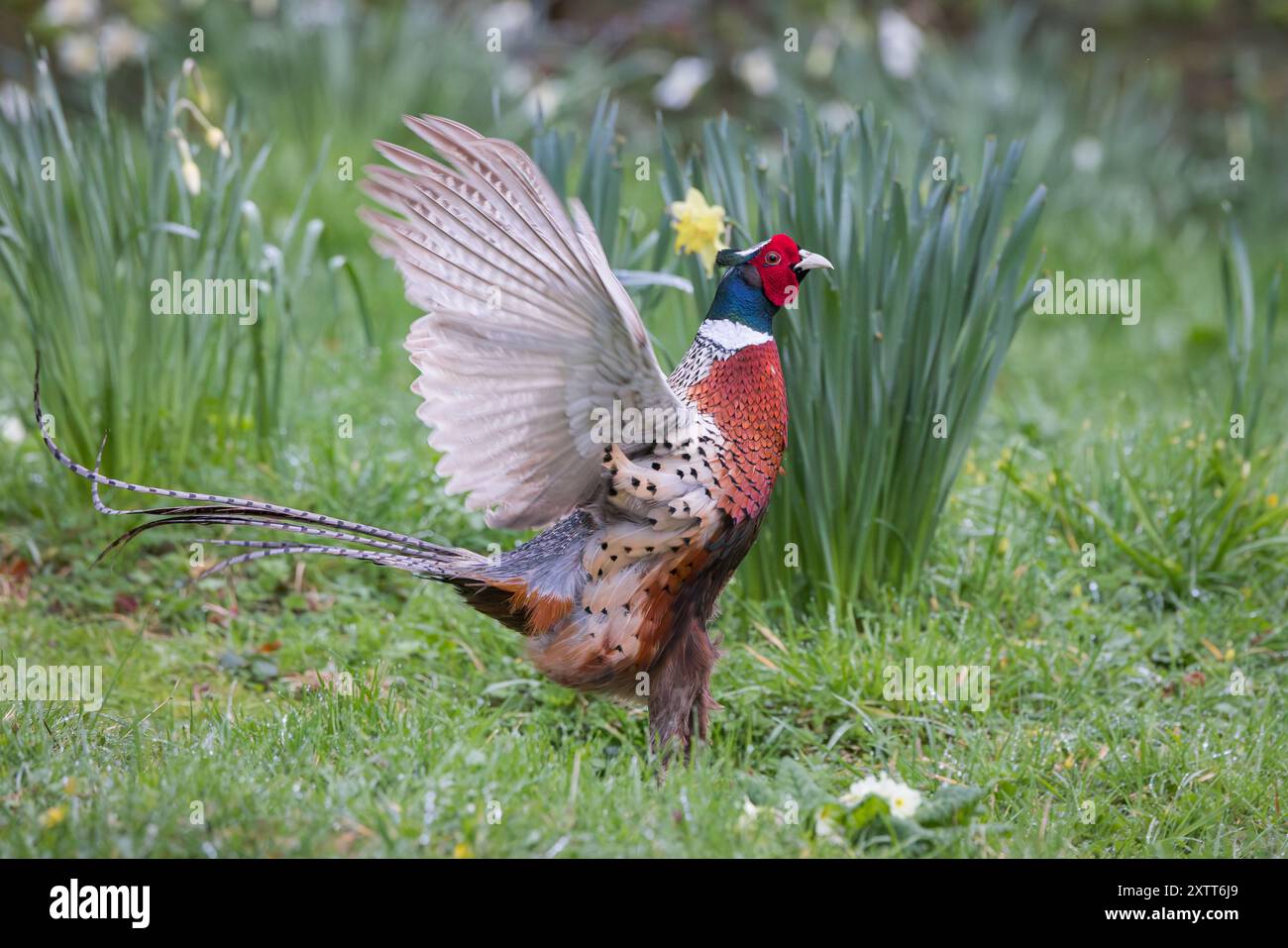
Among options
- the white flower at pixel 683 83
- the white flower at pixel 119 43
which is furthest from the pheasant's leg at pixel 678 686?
the white flower at pixel 119 43

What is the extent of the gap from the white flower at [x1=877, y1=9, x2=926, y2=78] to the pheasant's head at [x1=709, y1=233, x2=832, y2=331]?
12.5 feet

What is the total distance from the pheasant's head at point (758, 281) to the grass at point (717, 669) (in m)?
0.44

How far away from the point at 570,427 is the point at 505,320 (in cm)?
25

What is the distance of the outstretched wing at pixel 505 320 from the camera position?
2574mm

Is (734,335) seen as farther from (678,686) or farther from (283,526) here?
(283,526)

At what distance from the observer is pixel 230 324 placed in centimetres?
396

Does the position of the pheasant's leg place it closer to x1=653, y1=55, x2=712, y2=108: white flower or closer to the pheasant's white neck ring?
the pheasant's white neck ring

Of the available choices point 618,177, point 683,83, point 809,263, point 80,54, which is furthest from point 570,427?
→ point 80,54

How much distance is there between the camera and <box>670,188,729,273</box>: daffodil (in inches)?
125

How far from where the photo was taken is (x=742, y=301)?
2885 millimetres

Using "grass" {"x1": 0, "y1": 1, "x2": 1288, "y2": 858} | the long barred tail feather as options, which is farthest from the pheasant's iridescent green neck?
the long barred tail feather
